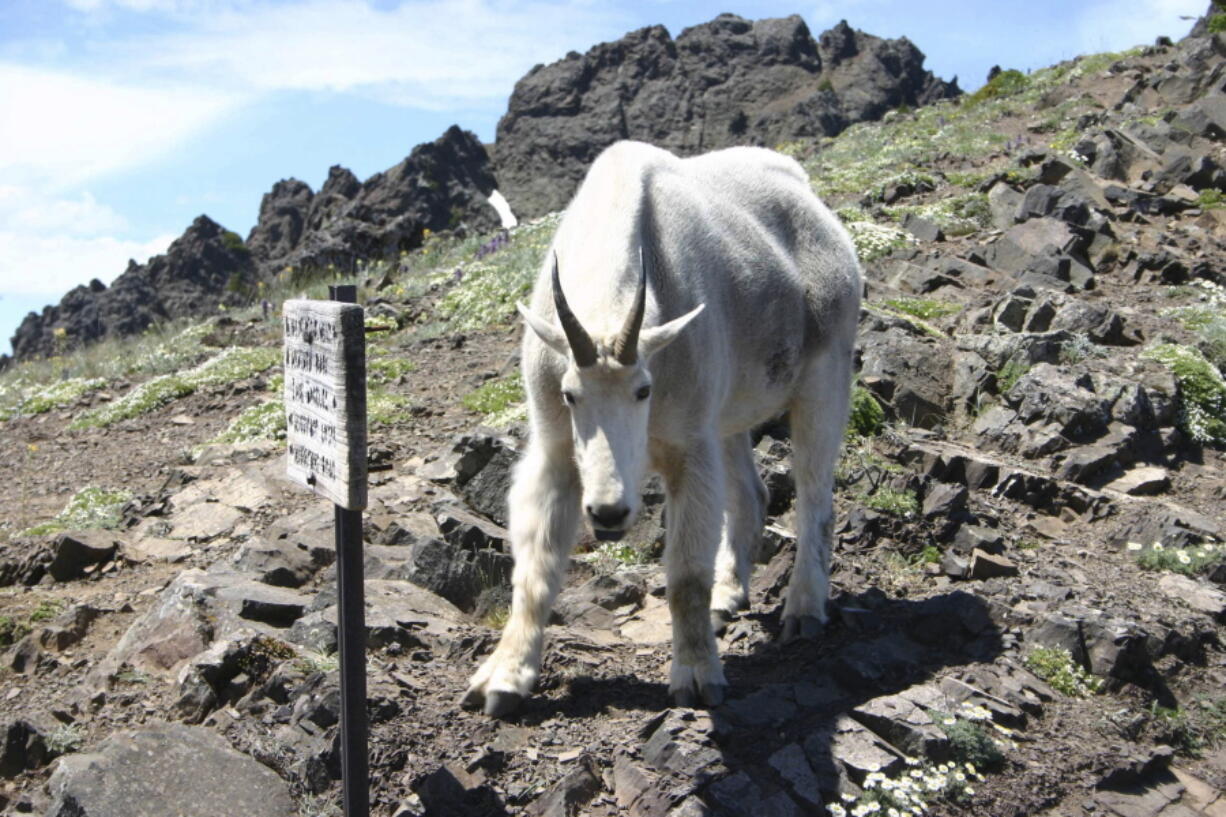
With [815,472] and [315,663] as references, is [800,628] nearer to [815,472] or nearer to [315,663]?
[815,472]

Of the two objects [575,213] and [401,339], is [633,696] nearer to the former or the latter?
[575,213]

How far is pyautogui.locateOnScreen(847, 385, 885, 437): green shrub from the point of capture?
945cm

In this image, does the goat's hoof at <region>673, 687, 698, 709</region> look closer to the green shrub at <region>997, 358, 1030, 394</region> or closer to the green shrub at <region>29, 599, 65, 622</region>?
the green shrub at <region>29, 599, 65, 622</region>

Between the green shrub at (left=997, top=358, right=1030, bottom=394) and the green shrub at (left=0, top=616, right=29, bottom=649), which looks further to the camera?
the green shrub at (left=997, top=358, right=1030, bottom=394)

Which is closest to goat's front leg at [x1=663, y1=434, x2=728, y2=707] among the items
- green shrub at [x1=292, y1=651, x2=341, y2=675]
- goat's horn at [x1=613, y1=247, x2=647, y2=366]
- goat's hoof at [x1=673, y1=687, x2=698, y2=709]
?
goat's hoof at [x1=673, y1=687, x2=698, y2=709]

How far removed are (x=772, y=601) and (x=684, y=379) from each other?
2.37 metres

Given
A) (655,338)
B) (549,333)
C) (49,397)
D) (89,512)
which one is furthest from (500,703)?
(49,397)

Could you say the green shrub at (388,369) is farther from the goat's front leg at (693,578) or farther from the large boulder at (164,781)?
the large boulder at (164,781)

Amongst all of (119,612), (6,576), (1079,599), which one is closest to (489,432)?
(119,612)

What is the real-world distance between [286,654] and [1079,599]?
4648 millimetres

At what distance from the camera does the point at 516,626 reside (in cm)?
563

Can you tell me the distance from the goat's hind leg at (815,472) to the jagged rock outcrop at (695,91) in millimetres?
52115

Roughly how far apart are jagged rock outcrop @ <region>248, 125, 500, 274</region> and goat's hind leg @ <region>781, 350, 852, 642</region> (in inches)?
737

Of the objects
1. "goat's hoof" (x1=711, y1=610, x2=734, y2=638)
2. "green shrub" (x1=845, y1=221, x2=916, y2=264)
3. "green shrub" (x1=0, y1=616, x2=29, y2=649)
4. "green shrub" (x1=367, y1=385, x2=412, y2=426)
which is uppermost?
"green shrub" (x1=845, y1=221, x2=916, y2=264)
